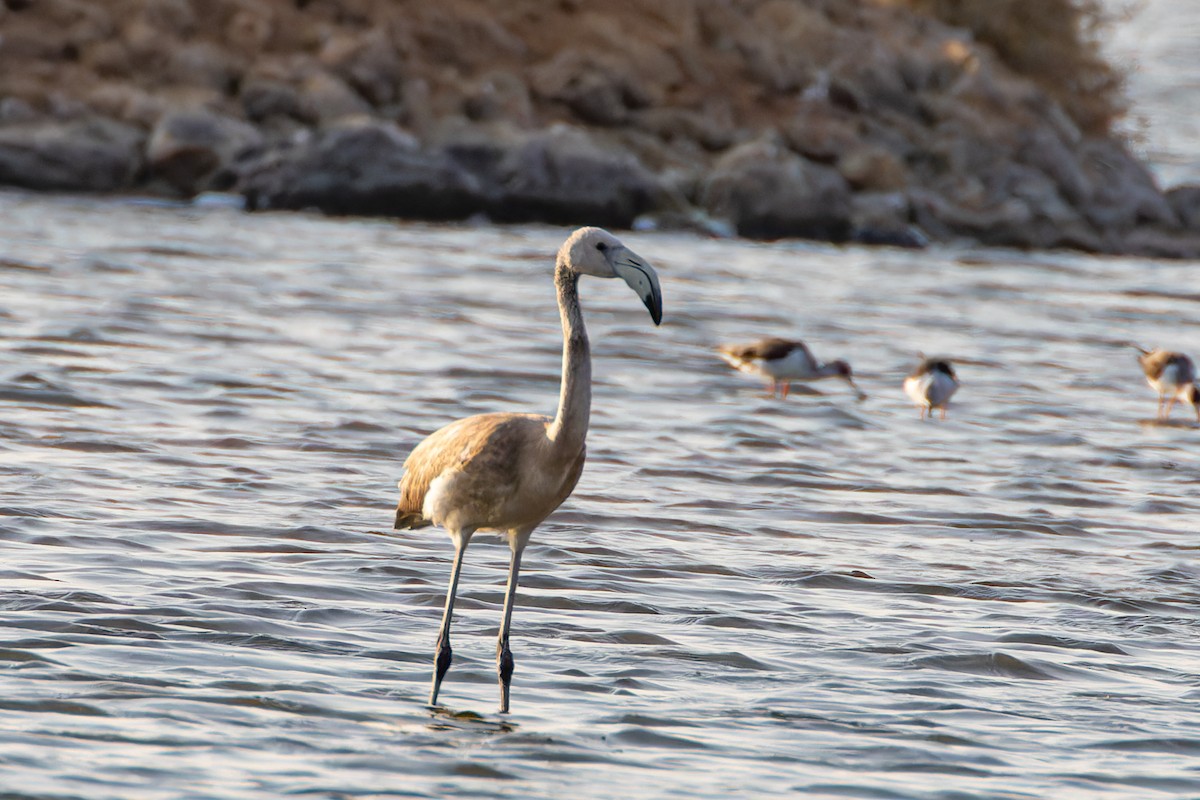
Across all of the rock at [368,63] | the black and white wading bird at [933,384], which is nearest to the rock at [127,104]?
the rock at [368,63]

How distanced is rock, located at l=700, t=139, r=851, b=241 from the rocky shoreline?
0.13 ft

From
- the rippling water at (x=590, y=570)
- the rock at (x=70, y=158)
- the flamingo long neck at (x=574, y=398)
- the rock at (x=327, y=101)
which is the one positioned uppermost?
the rock at (x=327, y=101)

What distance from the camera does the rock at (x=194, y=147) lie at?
86.6 feet

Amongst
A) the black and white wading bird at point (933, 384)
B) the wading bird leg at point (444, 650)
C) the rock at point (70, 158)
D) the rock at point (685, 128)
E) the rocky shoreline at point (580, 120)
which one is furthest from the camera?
the rock at point (685, 128)

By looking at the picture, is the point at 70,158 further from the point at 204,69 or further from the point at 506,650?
the point at 506,650

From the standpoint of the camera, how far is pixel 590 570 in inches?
327

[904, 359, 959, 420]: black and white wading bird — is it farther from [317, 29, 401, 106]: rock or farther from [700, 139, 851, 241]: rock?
[317, 29, 401, 106]: rock

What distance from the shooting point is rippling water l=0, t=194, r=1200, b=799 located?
5.57 metres

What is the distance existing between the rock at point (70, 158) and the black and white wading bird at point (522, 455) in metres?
21.6

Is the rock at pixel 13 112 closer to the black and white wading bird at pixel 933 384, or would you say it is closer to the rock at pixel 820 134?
the rock at pixel 820 134

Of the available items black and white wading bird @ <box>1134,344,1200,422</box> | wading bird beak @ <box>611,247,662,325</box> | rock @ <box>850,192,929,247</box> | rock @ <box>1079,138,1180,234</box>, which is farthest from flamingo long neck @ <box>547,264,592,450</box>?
rock @ <box>1079,138,1180,234</box>

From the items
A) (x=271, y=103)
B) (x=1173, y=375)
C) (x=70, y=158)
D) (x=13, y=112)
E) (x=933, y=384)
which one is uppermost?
(x=271, y=103)

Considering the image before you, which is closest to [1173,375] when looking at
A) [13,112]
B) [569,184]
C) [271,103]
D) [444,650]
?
[444,650]

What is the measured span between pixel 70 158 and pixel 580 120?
28.0ft
